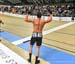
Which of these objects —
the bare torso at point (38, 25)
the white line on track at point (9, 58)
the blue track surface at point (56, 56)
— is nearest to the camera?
the white line on track at point (9, 58)

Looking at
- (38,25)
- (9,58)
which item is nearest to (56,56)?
(38,25)

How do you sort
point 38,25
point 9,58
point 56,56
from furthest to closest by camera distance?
point 56,56 < point 38,25 < point 9,58

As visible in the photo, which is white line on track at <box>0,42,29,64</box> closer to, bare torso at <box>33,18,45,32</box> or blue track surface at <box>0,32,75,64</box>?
bare torso at <box>33,18,45,32</box>

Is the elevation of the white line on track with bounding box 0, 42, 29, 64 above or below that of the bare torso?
below

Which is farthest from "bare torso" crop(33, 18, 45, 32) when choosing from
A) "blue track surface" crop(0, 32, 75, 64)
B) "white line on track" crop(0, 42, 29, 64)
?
"blue track surface" crop(0, 32, 75, 64)

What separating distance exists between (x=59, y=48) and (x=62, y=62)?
2.31 metres

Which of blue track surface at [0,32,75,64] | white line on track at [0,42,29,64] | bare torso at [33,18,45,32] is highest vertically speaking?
bare torso at [33,18,45,32]

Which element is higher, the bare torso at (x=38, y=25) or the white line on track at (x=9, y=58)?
the bare torso at (x=38, y=25)

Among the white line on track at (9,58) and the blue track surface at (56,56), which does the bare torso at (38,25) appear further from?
the blue track surface at (56,56)

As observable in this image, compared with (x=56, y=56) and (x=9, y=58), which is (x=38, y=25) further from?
(x=56, y=56)

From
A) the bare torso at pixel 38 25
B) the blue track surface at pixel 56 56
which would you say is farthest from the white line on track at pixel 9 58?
the blue track surface at pixel 56 56

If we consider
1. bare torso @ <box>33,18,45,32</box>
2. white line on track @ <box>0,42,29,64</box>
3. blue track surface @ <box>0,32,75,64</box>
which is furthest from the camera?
blue track surface @ <box>0,32,75,64</box>

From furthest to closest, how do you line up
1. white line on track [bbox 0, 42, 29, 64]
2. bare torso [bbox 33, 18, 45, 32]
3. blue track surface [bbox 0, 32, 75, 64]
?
blue track surface [bbox 0, 32, 75, 64], bare torso [bbox 33, 18, 45, 32], white line on track [bbox 0, 42, 29, 64]

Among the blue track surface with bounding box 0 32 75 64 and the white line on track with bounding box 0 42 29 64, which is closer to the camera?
the white line on track with bounding box 0 42 29 64
